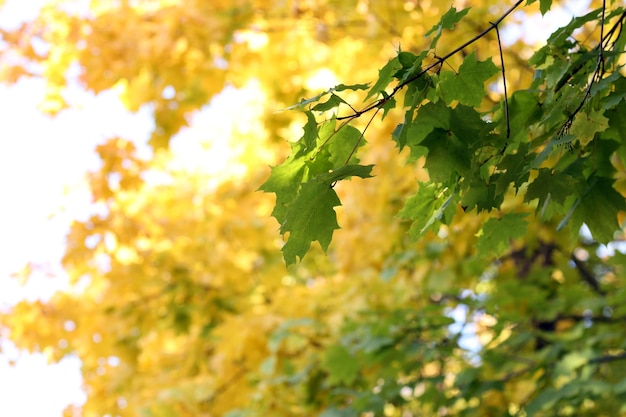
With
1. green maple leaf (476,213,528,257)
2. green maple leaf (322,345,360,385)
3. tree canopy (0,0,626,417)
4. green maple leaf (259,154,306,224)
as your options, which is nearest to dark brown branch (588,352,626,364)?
tree canopy (0,0,626,417)

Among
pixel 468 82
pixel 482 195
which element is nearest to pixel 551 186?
pixel 482 195

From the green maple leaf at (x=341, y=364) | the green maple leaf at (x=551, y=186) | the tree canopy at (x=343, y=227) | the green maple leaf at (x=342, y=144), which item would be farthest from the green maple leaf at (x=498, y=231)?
the green maple leaf at (x=341, y=364)

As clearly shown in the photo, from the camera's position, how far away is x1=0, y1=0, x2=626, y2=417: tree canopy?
4.25ft

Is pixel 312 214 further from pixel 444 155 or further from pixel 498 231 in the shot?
pixel 498 231

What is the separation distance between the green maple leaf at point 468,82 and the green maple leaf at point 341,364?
6.35 feet

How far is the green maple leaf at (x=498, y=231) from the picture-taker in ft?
4.89

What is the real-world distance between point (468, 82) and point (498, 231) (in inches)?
13.3

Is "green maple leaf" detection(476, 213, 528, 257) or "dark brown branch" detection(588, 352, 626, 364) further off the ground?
"dark brown branch" detection(588, 352, 626, 364)

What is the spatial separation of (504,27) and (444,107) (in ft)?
9.86

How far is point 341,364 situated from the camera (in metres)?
3.11

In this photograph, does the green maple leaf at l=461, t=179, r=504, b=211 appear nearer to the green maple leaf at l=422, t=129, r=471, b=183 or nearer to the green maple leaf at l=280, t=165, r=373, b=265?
the green maple leaf at l=422, t=129, r=471, b=183

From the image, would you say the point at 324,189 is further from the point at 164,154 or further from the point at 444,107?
the point at 164,154

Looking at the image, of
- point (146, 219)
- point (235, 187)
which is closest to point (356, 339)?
point (235, 187)

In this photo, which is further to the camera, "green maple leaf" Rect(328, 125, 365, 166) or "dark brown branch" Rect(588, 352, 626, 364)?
"dark brown branch" Rect(588, 352, 626, 364)
